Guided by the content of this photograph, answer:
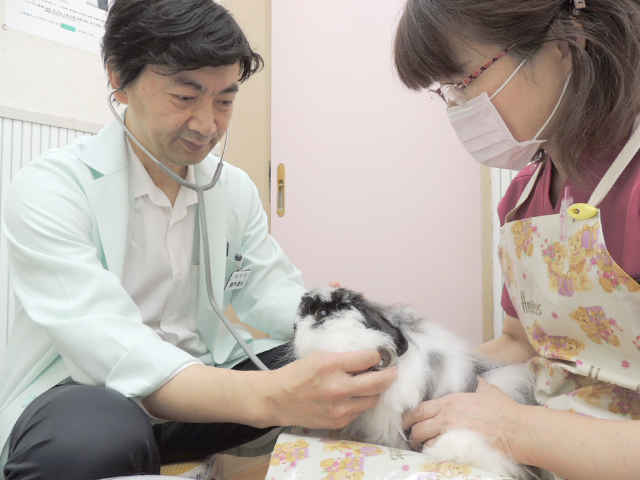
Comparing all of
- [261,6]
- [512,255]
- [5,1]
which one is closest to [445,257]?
[512,255]

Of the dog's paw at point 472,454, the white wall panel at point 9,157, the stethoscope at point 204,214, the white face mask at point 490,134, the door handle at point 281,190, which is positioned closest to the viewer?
the dog's paw at point 472,454

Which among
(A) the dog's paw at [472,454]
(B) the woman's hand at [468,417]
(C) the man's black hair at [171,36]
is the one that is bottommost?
(A) the dog's paw at [472,454]

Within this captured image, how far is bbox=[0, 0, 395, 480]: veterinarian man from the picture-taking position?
0.81m

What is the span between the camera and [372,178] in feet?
7.95

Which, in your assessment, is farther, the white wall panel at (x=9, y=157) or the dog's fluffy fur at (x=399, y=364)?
the white wall panel at (x=9, y=157)

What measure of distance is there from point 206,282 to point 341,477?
625 mm

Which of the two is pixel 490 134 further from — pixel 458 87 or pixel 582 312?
pixel 582 312

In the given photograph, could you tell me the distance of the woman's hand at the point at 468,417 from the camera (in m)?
0.78

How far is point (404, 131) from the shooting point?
2.40 meters

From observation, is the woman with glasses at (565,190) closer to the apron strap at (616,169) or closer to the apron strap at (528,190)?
the apron strap at (616,169)

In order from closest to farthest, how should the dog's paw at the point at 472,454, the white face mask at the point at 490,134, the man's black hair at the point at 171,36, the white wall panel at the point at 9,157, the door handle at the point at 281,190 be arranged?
the dog's paw at the point at 472,454
the white face mask at the point at 490,134
the man's black hair at the point at 171,36
the white wall panel at the point at 9,157
the door handle at the point at 281,190

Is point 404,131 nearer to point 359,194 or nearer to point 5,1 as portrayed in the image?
point 359,194

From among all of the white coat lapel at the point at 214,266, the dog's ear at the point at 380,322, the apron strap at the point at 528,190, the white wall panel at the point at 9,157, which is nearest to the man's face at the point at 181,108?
the white coat lapel at the point at 214,266

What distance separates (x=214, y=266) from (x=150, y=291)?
16 cm
